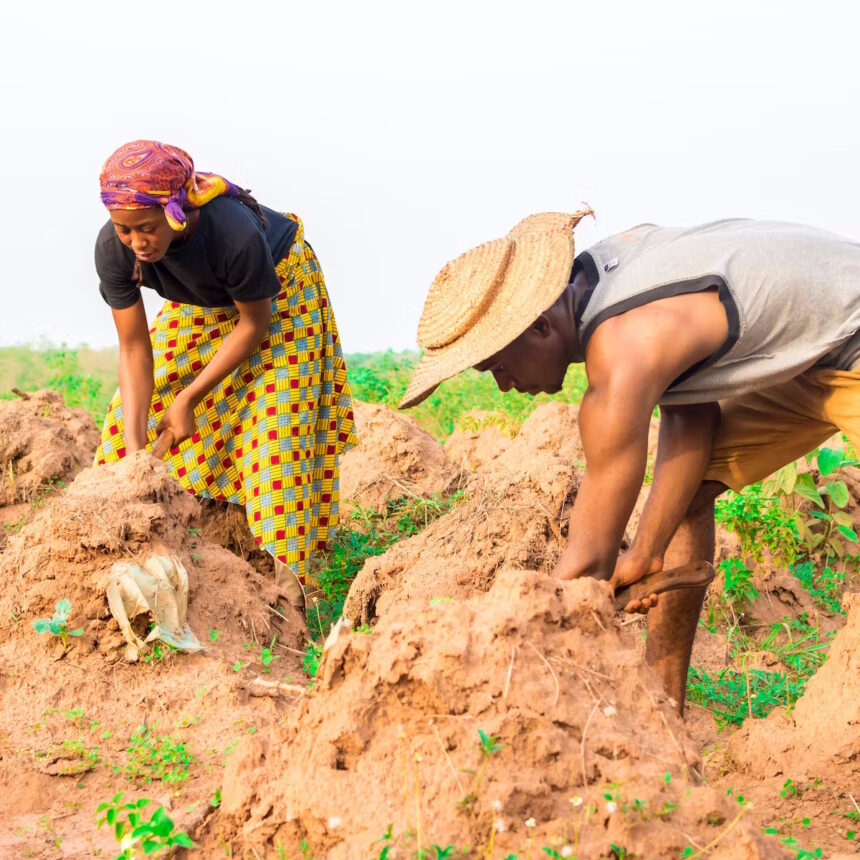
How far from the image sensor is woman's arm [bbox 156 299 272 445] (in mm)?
4527

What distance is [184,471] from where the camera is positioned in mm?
4988

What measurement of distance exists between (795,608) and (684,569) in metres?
1.76

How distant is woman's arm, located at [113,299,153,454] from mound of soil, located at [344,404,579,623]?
3.85 ft

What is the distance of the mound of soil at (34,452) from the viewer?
19.4 feet

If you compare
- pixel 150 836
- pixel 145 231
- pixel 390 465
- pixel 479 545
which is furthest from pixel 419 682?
pixel 390 465

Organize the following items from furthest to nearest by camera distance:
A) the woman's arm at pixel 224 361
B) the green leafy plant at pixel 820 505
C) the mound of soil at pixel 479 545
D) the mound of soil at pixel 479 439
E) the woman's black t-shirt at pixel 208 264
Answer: the mound of soil at pixel 479 439, the green leafy plant at pixel 820 505, the woman's arm at pixel 224 361, the woman's black t-shirt at pixel 208 264, the mound of soil at pixel 479 545

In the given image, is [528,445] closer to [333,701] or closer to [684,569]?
[684,569]

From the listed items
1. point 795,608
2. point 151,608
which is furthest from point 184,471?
point 795,608

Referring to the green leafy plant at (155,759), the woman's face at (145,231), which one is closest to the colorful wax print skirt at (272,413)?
the woman's face at (145,231)

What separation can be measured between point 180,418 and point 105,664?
136 cm

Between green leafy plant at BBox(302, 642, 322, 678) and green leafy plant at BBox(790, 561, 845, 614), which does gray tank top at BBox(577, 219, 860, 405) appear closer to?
green leafy plant at BBox(302, 642, 322, 678)

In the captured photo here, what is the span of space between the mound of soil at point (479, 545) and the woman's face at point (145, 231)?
1.47m

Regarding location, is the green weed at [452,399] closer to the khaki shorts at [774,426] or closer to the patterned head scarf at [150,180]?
the patterned head scarf at [150,180]

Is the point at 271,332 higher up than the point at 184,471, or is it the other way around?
the point at 271,332
